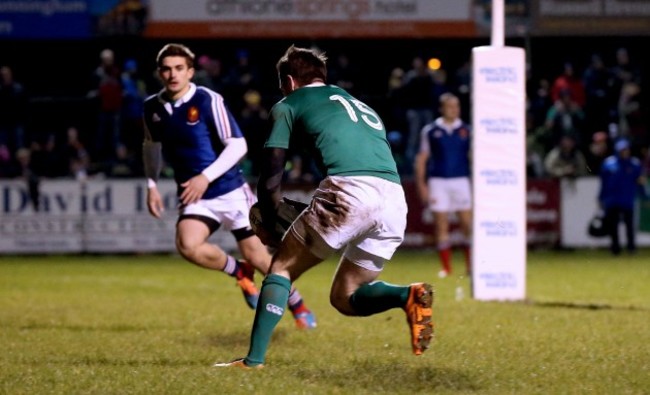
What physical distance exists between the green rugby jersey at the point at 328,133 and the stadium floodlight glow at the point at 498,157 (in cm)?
564

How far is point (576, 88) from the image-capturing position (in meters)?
26.7

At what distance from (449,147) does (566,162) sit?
7.12m

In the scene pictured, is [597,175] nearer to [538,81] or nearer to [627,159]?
[627,159]

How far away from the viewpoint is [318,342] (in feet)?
31.6

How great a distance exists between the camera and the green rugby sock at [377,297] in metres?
7.58

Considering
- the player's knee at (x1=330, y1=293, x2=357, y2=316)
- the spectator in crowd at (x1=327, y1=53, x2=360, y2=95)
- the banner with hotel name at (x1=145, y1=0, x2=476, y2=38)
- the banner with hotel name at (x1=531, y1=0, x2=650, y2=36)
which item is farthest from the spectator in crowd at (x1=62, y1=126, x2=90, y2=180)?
the player's knee at (x1=330, y1=293, x2=357, y2=316)

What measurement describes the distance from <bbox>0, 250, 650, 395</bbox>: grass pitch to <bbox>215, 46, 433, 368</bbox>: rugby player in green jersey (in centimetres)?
43

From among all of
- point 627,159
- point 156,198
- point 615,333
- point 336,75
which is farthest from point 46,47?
point 615,333

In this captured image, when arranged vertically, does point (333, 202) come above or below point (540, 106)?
above

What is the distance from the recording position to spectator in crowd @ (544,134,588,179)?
2373cm

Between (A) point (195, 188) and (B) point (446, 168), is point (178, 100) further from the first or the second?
(B) point (446, 168)

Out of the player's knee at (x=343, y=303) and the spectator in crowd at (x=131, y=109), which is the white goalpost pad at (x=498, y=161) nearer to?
the player's knee at (x=343, y=303)

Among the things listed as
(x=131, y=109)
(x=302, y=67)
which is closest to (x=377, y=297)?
(x=302, y=67)

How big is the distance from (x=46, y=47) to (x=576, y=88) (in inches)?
444
